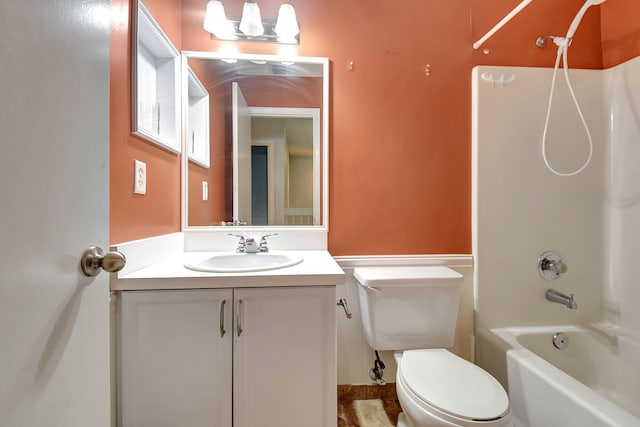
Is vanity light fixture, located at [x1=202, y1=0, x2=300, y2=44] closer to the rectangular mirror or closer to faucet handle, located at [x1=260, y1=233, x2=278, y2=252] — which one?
the rectangular mirror

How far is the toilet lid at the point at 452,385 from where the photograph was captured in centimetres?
93

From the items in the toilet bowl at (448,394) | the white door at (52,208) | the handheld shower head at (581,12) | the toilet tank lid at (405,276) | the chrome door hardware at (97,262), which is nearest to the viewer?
the white door at (52,208)

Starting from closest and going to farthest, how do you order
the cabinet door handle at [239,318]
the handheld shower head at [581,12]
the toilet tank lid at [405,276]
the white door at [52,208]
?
the white door at [52,208], the cabinet door handle at [239,318], the handheld shower head at [581,12], the toilet tank lid at [405,276]

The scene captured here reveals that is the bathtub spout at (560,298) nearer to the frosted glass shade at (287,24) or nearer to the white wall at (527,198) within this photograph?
the white wall at (527,198)

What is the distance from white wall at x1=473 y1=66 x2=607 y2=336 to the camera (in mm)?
1572

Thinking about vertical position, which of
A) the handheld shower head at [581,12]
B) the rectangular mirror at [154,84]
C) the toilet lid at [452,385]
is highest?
the handheld shower head at [581,12]

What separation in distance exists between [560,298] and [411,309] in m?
0.85

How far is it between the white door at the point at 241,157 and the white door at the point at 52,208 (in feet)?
3.07

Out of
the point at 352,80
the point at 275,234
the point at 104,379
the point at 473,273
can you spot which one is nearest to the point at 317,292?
the point at 275,234

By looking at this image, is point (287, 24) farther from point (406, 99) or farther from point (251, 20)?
point (406, 99)

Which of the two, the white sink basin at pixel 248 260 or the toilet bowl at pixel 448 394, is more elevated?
the white sink basin at pixel 248 260

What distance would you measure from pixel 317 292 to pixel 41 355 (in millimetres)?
750

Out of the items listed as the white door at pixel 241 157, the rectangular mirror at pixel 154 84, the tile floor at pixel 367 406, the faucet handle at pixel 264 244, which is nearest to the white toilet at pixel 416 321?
the tile floor at pixel 367 406

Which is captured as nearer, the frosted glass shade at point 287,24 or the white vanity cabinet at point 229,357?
the white vanity cabinet at point 229,357
